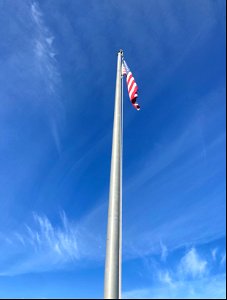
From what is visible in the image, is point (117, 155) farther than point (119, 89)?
No

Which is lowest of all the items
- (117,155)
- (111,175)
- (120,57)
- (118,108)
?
(111,175)

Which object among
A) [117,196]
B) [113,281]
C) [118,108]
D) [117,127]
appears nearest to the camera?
[113,281]

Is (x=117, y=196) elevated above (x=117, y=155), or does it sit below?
below

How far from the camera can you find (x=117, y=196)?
9.30 m

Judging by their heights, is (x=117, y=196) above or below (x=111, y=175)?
below

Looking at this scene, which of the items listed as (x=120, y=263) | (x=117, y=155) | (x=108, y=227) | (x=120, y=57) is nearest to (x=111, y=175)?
(x=117, y=155)

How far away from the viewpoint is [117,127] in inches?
441

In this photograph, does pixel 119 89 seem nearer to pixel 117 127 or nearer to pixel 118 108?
pixel 118 108

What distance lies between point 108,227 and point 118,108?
17.1 feet

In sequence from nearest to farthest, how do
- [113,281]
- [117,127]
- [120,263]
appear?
[113,281] < [120,263] < [117,127]

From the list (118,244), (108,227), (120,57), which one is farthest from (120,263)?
(120,57)

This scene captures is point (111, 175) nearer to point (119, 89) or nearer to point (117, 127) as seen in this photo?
point (117, 127)

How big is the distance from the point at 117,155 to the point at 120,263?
12.0 feet

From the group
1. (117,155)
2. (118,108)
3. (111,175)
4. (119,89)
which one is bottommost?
(111,175)
